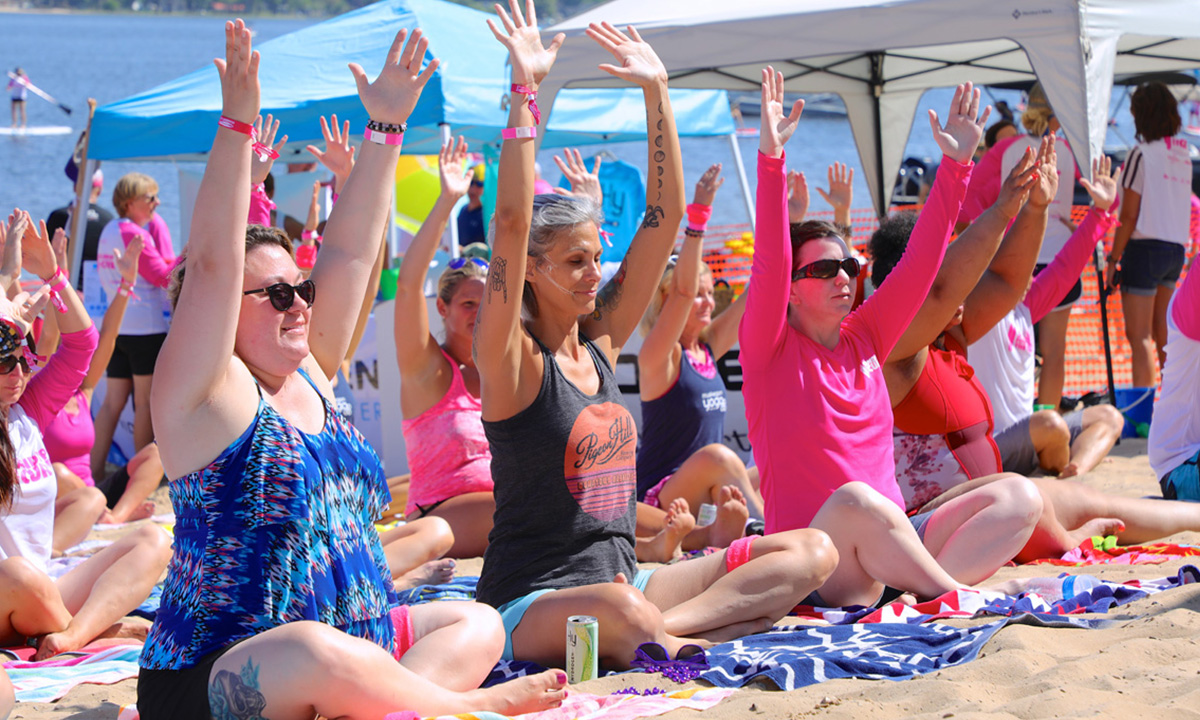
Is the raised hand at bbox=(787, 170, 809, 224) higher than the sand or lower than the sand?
higher

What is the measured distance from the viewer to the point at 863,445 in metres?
3.41

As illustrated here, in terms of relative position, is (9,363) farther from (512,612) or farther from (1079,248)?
(1079,248)

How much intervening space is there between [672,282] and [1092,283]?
23.7ft

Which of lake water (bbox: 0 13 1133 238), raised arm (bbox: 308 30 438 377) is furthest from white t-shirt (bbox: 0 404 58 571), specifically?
lake water (bbox: 0 13 1133 238)

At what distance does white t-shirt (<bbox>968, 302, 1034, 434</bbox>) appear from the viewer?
5.14m

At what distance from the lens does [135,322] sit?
24.4ft

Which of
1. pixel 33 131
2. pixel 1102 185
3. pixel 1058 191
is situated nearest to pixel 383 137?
pixel 1102 185

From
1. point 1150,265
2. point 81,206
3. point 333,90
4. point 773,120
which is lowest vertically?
point 1150,265

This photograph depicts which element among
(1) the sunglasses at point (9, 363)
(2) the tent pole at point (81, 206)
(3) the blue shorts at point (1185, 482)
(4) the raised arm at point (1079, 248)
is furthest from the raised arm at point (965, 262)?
(2) the tent pole at point (81, 206)

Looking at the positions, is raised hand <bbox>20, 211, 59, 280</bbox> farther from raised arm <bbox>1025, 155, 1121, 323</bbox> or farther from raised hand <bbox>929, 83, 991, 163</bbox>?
raised arm <bbox>1025, 155, 1121, 323</bbox>

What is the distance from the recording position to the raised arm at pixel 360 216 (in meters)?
2.63

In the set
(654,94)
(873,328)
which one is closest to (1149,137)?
(873,328)

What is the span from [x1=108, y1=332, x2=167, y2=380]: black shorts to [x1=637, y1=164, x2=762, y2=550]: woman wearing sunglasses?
148 inches

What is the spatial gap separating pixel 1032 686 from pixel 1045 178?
7.29 ft
